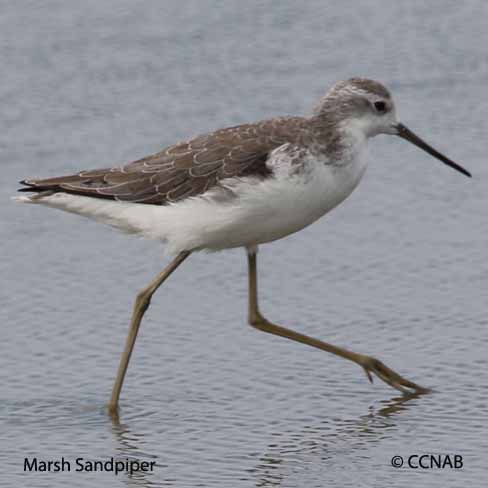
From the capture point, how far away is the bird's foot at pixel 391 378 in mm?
7926

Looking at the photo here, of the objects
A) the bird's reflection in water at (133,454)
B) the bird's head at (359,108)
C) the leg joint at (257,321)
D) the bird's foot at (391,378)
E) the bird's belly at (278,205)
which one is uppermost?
the bird's head at (359,108)

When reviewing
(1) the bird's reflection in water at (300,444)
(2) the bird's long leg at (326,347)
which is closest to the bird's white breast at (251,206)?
(2) the bird's long leg at (326,347)

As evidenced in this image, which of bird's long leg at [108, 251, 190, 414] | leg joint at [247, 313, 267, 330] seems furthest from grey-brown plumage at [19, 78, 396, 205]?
leg joint at [247, 313, 267, 330]

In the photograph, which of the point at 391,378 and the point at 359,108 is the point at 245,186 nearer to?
the point at 359,108

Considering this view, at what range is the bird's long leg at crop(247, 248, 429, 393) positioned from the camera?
26.1 feet

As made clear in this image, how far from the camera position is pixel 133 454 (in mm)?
7207

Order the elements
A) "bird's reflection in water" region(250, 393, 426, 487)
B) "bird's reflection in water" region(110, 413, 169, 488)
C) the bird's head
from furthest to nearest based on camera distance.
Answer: the bird's head < "bird's reflection in water" region(250, 393, 426, 487) < "bird's reflection in water" region(110, 413, 169, 488)

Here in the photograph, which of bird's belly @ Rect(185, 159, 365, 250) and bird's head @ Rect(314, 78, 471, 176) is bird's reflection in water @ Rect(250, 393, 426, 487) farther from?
bird's head @ Rect(314, 78, 471, 176)

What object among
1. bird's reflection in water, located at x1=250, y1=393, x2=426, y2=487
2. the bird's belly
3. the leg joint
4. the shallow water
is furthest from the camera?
the leg joint

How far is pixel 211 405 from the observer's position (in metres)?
7.77

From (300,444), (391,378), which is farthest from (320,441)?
(391,378)

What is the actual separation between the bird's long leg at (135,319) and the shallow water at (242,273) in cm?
12

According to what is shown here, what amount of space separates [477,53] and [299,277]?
4.42m

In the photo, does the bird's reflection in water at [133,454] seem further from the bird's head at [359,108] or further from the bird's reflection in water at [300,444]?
the bird's head at [359,108]
